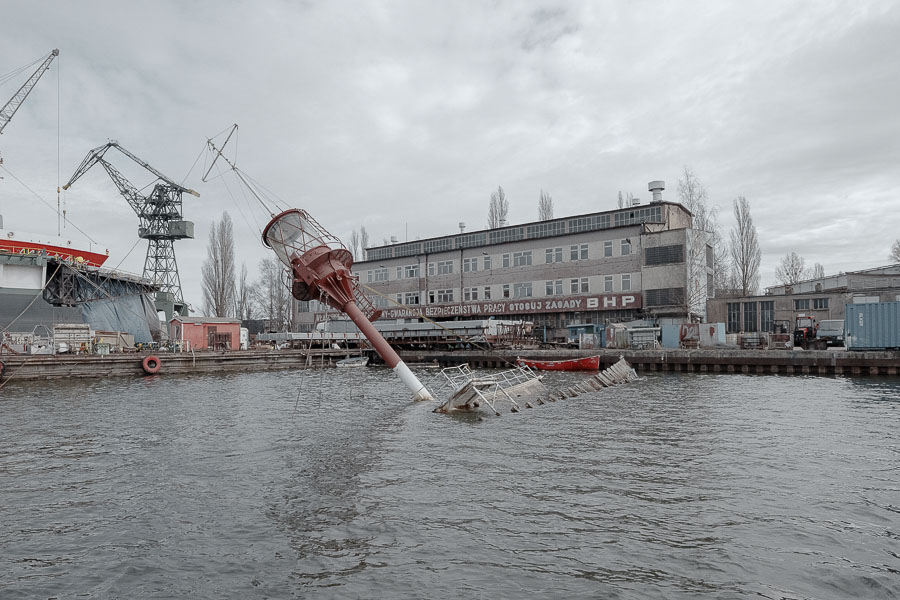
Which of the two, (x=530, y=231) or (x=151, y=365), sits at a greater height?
(x=530, y=231)

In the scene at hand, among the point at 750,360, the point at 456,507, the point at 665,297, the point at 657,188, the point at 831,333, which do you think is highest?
the point at 657,188

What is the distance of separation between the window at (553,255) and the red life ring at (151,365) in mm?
43058

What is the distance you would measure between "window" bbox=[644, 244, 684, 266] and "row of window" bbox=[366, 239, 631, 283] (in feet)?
7.55

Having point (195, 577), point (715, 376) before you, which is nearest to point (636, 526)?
point (195, 577)

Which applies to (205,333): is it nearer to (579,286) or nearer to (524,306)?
(524,306)

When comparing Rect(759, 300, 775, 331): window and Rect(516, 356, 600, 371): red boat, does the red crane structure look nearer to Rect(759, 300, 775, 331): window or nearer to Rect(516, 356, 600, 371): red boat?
Rect(516, 356, 600, 371): red boat

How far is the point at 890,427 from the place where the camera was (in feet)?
61.9

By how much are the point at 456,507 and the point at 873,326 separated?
42812mm

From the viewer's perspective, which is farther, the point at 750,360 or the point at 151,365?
the point at 151,365

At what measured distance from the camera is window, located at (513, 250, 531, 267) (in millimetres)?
69188

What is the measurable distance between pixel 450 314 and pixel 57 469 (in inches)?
2405

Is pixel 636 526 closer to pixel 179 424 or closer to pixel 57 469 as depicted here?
pixel 57 469

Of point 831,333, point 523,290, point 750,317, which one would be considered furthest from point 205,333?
point 831,333

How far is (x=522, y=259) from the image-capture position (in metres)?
69.6
